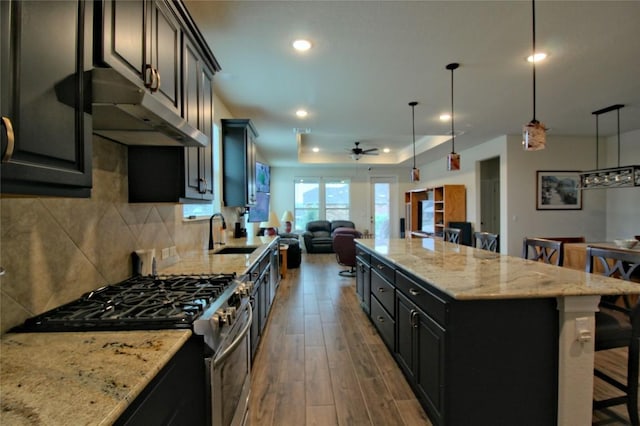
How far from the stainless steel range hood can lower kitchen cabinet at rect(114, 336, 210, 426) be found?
90 centimetres

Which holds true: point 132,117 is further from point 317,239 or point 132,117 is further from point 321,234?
point 321,234

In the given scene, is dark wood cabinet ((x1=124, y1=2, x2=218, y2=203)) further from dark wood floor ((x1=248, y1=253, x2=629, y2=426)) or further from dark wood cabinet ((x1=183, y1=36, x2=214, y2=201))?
dark wood floor ((x1=248, y1=253, x2=629, y2=426))

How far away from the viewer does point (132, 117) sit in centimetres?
129

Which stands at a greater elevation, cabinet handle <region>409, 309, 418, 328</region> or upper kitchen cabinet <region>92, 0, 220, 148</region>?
upper kitchen cabinet <region>92, 0, 220, 148</region>

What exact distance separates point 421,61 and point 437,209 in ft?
17.7

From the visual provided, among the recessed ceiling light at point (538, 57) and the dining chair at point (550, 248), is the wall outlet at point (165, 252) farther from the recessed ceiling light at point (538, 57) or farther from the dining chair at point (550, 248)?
the recessed ceiling light at point (538, 57)

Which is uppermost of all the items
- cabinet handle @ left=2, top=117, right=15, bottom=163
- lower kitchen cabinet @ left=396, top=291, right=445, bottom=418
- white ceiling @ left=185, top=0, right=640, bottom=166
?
white ceiling @ left=185, top=0, right=640, bottom=166

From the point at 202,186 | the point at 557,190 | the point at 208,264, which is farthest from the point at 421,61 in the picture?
the point at 557,190

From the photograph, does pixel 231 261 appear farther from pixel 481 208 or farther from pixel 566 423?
pixel 481 208

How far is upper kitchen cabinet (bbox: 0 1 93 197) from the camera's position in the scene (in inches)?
29.0

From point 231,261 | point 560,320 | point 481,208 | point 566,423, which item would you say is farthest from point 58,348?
point 481,208

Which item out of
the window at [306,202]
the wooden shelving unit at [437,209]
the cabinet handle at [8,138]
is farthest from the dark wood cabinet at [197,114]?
the window at [306,202]

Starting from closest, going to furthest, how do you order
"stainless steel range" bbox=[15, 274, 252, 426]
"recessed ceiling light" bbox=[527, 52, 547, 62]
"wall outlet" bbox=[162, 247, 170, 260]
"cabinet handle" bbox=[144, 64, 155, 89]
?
"stainless steel range" bbox=[15, 274, 252, 426]
"cabinet handle" bbox=[144, 64, 155, 89]
"wall outlet" bbox=[162, 247, 170, 260]
"recessed ceiling light" bbox=[527, 52, 547, 62]

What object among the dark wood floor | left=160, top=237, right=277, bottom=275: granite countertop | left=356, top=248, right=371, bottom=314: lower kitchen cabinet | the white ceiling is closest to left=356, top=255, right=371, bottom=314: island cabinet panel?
left=356, top=248, right=371, bottom=314: lower kitchen cabinet
